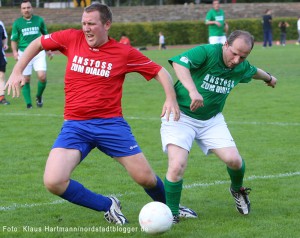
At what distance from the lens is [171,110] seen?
21.8 ft

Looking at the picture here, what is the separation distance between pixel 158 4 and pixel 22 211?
2015 inches

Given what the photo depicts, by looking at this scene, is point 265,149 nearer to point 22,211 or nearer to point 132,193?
point 132,193

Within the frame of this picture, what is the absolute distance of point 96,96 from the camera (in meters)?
6.79

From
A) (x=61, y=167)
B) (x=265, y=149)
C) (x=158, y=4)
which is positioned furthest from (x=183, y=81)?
(x=158, y=4)

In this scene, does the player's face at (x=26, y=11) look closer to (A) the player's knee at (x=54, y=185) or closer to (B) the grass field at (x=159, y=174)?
(B) the grass field at (x=159, y=174)

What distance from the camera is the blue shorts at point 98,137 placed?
671 centimetres

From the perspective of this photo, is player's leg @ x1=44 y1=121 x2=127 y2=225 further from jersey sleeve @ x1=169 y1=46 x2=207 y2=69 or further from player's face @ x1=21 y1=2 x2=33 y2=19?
player's face @ x1=21 y1=2 x2=33 y2=19

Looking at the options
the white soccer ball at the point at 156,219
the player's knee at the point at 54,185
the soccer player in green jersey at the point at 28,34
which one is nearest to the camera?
the white soccer ball at the point at 156,219

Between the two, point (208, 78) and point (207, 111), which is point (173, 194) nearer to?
point (207, 111)

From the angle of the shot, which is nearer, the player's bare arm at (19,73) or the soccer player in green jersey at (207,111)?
the player's bare arm at (19,73)

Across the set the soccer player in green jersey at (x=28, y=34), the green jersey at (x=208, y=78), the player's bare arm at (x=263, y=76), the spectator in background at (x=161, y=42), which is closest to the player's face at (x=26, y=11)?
the soccer player in green jersey at (x=28, y=34)

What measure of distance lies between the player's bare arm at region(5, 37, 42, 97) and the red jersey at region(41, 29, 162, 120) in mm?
95

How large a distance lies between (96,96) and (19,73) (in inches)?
27.4

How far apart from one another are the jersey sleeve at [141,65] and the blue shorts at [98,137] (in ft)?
1.60
